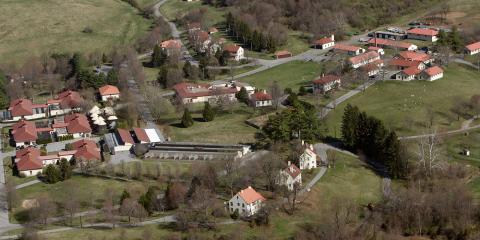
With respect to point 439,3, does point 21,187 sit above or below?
below

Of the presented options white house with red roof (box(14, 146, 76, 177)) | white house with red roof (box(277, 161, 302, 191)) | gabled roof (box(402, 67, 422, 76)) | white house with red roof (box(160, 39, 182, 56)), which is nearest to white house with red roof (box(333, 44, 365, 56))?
gabled roof (box(402, 67, 422, 76))

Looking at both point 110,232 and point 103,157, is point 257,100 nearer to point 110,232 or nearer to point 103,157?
point 103,157

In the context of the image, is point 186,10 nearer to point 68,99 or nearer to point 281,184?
point 68,99

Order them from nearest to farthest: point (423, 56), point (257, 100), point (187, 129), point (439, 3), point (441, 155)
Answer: point (441, 155)
point (187, 129)
point (257, 100)
point (423, 56)
point (439, 3)

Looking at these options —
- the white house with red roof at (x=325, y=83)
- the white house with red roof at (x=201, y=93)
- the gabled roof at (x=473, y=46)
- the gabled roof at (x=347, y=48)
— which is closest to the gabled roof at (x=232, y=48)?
the gabled roof at (x=347, y=48)

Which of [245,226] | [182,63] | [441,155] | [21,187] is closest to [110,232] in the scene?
[245,226]

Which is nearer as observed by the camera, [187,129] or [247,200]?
[247,200]
